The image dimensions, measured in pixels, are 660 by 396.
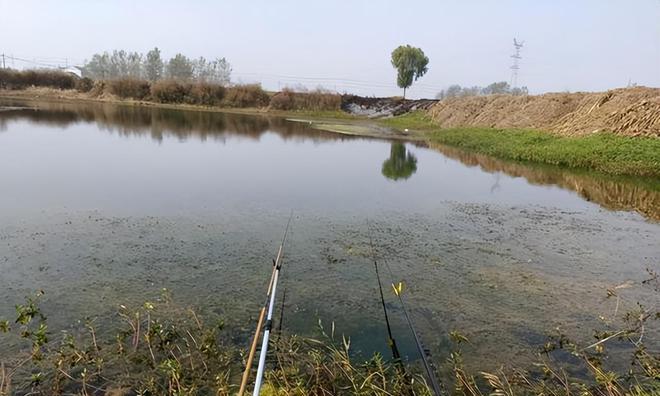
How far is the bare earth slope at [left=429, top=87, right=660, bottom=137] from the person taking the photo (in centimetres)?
2052

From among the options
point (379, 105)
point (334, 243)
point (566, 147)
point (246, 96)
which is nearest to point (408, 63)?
point (379, 105)

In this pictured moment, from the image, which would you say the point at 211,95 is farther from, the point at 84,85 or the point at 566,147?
the point at 566,147

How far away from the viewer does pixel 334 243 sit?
7895 millimetres

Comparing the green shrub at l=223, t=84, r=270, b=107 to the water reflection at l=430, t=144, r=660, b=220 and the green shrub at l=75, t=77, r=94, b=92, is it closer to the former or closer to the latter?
the green shrub at l=75, t=77, r=94, b=92

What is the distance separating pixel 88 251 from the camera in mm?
6777

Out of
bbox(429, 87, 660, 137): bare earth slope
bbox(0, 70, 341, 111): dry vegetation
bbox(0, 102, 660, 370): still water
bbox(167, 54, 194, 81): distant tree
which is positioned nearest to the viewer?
bbox(0, 102, 660, 370): still water

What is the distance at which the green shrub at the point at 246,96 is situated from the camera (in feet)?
170

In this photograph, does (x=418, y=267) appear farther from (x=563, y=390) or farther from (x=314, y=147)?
(x=314, y=147)

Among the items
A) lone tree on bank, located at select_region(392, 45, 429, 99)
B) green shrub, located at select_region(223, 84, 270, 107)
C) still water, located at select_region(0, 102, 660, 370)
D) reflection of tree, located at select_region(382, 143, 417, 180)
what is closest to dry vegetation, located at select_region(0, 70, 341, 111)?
green shrub, located at select_region(223, 84, 270, 107)

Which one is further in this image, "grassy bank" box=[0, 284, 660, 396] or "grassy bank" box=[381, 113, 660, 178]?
"grassy bank" box=[381, 113, 660, 178]

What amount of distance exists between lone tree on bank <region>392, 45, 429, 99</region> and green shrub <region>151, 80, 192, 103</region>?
27.7 metres

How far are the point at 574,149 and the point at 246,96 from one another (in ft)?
131

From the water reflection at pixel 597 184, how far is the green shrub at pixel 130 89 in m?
44.7

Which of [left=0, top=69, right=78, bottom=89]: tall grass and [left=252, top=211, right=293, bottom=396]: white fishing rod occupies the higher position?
[left=0, top=69, right=78, bottom=89]: tall grass
